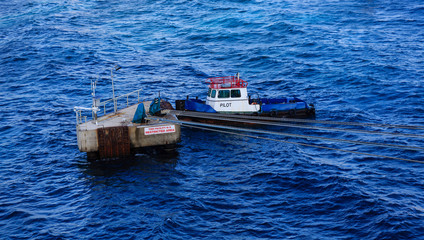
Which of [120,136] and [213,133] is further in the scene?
[213,133]

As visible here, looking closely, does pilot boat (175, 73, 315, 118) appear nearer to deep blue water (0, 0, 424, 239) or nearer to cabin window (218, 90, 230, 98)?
cabin window (218, 90, 230, 98)

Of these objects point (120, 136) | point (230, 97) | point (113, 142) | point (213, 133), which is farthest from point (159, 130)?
point (230, 97)

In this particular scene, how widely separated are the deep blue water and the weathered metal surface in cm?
142

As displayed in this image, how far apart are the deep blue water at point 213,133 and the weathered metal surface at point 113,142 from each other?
55.9 inches

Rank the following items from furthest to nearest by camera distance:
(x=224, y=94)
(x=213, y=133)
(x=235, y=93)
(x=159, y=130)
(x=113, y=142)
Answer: (x=235, y=93) → (x=224, y=94) → (x=213, y=133) → (x=159, y=130) → (x=113, y=142)

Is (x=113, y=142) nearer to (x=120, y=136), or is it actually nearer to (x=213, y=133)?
(x=120, y=136)

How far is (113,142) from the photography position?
3359 cm

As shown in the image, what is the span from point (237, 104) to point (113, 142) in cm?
1564

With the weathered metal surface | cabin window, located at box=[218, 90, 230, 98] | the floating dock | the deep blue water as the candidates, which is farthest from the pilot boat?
the weathered metal surface

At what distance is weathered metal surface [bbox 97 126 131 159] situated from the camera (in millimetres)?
33250

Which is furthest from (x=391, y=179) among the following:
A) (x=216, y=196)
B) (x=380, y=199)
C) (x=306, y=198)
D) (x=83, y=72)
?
(x=83, y=72)

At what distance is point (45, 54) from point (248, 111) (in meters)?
42.0

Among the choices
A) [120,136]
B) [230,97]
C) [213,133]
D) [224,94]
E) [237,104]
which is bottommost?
[213,133]

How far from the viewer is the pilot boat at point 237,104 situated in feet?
143
